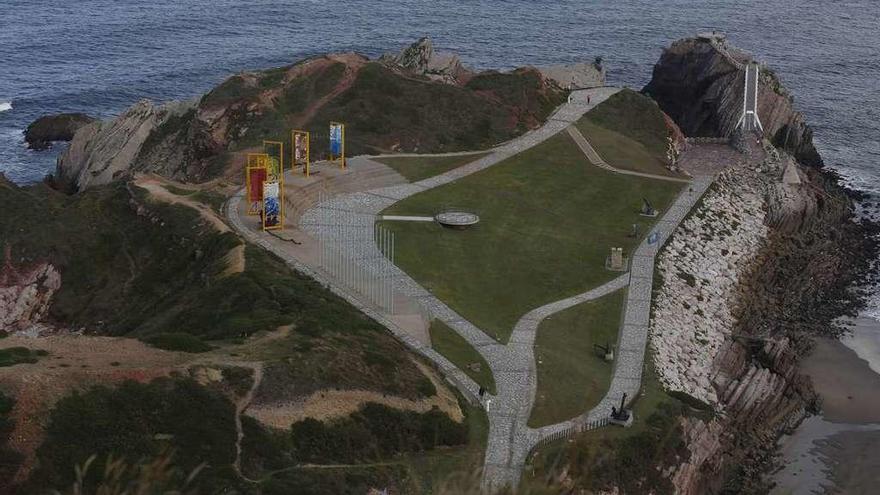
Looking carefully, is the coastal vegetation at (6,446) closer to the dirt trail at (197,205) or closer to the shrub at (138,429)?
the shrub at (138,429)

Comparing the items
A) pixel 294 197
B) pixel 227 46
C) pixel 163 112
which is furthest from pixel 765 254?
pixel 227 46

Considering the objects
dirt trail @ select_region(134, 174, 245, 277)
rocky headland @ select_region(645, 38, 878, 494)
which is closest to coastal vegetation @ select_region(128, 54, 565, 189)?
dirt trail @ select_region(134, 174, 245, 277)

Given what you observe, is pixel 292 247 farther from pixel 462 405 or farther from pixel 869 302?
pixel 869 302

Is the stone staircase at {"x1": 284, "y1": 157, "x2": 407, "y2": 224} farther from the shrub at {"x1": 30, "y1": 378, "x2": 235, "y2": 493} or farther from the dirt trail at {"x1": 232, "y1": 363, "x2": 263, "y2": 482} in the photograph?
the shrub at {"x1": 30, "y1": 378, "x2": 235, "y2": 493}

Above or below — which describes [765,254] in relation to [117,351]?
below

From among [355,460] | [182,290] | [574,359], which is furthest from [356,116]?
[355,460]

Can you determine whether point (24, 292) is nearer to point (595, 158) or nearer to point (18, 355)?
point (18, 355)

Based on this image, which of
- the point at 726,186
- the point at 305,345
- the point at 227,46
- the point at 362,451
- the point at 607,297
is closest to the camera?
the point at 362,451
